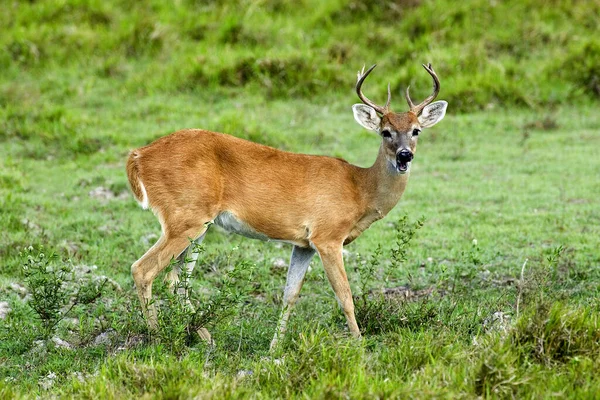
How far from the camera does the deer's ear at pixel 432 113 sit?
687 centimetres

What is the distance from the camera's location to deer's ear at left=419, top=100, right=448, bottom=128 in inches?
271

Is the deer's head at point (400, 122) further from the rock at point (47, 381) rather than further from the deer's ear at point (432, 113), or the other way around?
the rock at point (47, 381)

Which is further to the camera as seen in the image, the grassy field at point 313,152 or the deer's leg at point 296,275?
the deer's leg at point 296,275

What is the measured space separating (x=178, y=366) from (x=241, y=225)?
5.87ft

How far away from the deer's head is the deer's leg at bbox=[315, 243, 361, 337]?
73 centimetres

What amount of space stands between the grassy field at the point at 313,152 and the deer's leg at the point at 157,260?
0.17 meters

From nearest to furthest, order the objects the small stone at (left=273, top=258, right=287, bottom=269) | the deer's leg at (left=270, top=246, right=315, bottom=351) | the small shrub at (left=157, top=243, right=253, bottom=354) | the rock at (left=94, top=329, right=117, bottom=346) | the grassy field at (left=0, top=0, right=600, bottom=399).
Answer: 1. the grassy field at (left=0, top=0, right=600, bottom=399)
2. the small shrub at (left=157, top=243, right=253, bottom=354)
3. the rock at (left=94, top=329, right=117, bottom=346)
4. the deer's leg at (left=270, top=246, right=315, bottom=351)
5. the small stone at (left=273, top=258, right=287, bottom=269)

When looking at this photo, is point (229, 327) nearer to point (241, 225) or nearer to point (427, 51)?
point (241, 225)

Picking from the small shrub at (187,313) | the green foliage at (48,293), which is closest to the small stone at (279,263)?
the green foliage at (48,293)

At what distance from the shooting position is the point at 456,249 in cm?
798

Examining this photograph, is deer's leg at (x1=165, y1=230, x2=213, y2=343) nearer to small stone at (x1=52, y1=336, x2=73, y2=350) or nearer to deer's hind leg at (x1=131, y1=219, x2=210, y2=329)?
deer's hind leg at (x1=131, y1=219, x2=210, y2=329)

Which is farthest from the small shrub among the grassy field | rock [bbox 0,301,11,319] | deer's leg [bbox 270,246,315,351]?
rock [bbox 0,301,11,319]

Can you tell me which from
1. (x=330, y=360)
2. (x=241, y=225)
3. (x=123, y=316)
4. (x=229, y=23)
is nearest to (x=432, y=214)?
(x=241, y=225)

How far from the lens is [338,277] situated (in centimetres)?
628
